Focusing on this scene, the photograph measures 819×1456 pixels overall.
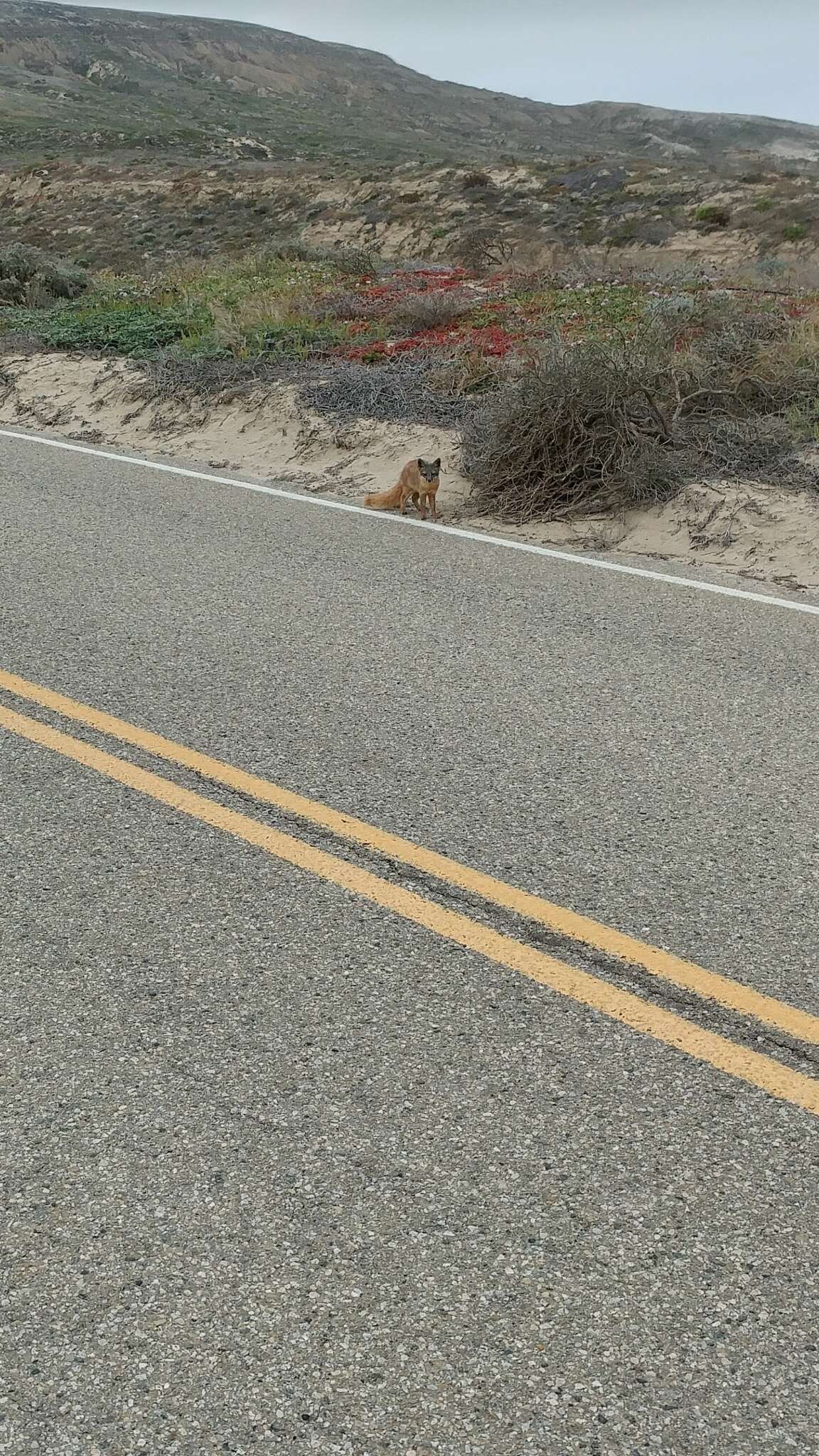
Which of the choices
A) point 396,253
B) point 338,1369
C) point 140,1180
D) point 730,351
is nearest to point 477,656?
point 140,1180

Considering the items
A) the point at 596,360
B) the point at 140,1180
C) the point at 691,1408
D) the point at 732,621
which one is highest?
the point at 596,360

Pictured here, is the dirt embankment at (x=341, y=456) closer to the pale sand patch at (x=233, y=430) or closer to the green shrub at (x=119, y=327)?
the pale sand patch at (x=233, y=430)

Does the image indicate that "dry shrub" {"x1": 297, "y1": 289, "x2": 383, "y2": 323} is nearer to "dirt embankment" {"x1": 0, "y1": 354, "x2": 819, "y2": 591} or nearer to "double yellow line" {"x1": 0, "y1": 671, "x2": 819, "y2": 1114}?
"dirt embankment" {"x1": 0, "y1": 354, "x2": 819, "y2": 591}

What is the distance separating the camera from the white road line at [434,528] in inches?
283

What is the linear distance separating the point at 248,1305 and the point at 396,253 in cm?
3169

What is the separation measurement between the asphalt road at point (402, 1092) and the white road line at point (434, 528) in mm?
1392

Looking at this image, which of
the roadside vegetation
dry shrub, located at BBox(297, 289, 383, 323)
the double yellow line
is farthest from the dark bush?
the double yellow line

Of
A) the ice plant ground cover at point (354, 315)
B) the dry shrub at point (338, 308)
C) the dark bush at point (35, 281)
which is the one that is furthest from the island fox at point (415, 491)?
the dark bush at point (35, 281)

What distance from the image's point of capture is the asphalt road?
238cm

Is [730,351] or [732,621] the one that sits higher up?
[730,351]

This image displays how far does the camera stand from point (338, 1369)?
2.40 metres

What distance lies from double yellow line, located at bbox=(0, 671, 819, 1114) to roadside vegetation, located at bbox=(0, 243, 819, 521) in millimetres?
4651

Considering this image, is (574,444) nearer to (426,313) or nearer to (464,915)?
(426,313)

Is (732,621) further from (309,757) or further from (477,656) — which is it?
(309,757)
